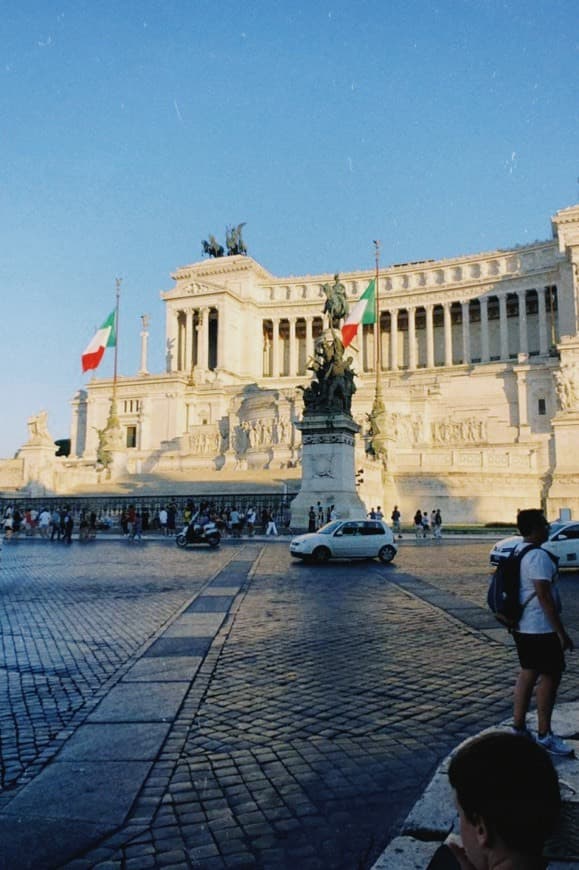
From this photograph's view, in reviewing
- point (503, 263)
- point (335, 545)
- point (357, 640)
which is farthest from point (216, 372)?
point (357, 640)

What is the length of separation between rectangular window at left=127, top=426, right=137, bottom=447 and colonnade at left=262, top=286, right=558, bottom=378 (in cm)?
2351

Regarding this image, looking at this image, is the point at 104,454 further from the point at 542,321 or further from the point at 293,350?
the point at 542,321

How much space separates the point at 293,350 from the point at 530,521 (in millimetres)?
89542

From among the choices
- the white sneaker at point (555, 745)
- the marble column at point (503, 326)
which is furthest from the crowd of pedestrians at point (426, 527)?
the marble column at point (503, 326)

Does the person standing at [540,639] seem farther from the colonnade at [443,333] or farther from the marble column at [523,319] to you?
the marble column at [523,319]

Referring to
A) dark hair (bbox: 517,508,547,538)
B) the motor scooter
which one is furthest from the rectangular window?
dark hair (bbox: 517,508,547,538)

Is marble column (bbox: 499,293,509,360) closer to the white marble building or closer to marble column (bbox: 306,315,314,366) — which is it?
the white marble building

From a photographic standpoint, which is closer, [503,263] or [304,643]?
[304,643]

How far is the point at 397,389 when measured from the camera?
64.0 metres

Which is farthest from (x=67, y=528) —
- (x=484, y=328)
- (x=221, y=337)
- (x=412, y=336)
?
(x=484, y=328)

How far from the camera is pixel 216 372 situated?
82.2m

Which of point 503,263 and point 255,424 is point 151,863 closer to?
point 255,424

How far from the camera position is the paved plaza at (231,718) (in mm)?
3520

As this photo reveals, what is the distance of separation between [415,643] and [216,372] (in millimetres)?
75268
